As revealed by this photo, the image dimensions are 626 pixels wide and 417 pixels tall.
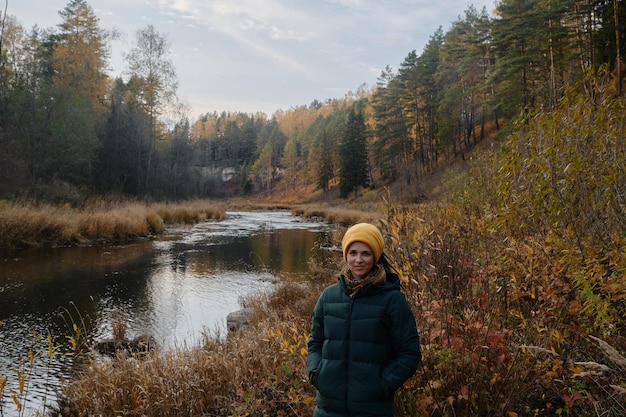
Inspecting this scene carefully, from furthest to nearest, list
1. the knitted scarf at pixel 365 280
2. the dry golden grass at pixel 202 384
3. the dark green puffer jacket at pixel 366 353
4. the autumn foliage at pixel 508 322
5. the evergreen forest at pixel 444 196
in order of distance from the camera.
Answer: the dry golden grass at pixel 202 384, the evergreen forest at pixel 444 196, the autumn foliage at pixel 508 322, the knitted scarf at pixel 365 280, the dark green puffer jacket at pixel 366 353

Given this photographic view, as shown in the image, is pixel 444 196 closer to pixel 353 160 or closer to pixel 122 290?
pixel 122 290

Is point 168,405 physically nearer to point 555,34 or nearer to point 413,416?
point 413,416

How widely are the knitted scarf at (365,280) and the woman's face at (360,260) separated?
3 centimetres

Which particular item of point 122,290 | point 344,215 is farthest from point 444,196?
point 122,290

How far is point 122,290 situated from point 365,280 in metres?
8.73

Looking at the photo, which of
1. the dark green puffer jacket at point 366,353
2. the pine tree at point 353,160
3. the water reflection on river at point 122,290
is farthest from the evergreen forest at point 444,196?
the water reflection on river at point 122,290

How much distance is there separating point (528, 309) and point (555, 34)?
25190 millimetres

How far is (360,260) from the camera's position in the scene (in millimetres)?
2346

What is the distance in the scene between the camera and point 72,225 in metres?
15.4

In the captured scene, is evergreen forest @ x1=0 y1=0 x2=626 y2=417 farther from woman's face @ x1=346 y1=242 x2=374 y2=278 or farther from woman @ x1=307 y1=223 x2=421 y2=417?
woman's face @ x1=346 y1=242 x2=374 y2=278

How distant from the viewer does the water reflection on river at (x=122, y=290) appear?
236 inches

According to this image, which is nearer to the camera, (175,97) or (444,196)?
(444,196)

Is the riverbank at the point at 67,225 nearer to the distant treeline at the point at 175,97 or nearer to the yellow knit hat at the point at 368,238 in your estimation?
the distant treeline at the point at 175,97

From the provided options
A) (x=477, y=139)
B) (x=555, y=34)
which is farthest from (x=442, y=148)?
(x=555, y=34)
